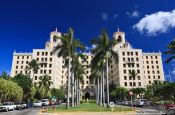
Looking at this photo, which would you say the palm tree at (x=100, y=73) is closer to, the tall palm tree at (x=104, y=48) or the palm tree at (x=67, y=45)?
the tall palm tree at (x=104, y=48)

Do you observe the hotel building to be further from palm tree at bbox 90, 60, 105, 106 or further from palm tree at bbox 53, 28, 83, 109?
palm tree at bbox 53, 28, 83, 109

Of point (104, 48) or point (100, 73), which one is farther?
point (100, 73)

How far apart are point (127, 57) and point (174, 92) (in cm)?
5017

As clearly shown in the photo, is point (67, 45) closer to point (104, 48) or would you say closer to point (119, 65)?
point (104, 48)

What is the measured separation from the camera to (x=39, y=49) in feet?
443

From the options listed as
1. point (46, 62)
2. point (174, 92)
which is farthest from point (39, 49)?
point (174, 92)

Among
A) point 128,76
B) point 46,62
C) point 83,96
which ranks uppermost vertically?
point 46,62

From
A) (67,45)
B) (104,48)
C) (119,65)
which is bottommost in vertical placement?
(104,48)

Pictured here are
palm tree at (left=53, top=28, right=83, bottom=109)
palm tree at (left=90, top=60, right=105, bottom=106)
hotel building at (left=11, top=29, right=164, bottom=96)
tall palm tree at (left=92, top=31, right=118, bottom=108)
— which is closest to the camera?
tall palm tree at (left=92, top=31, right=118, bottom=108)

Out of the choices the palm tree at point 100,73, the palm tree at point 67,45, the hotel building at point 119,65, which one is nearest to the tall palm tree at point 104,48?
the palm tree at point 100,73

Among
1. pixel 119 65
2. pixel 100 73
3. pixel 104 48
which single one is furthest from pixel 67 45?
pixel 119 65

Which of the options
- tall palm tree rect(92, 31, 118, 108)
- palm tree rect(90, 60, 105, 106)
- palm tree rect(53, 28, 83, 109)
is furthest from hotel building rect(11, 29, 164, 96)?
tall palm tree rect(92, 31, 118, 108)

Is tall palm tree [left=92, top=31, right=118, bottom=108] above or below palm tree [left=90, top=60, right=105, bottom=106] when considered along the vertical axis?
above

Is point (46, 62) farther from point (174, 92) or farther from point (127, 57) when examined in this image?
point (174, 92)
